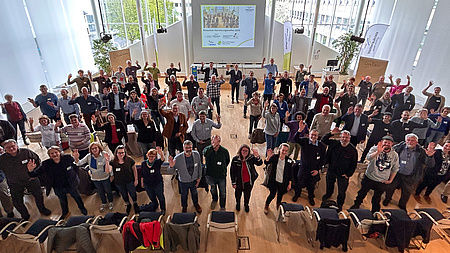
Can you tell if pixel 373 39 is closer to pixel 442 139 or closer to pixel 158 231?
pixel 442 139

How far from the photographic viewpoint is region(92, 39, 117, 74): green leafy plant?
1048 cm

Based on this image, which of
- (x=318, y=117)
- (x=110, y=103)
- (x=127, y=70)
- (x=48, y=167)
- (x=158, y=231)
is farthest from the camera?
(x=127, y=70)

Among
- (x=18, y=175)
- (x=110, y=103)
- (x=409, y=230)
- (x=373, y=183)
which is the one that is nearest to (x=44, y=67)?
(x=110, y=103)

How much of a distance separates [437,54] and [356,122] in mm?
4967

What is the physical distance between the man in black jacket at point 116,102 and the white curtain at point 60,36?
3.66 meters

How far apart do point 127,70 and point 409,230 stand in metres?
8.90

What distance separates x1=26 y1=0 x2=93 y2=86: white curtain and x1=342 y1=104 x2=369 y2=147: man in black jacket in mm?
9208

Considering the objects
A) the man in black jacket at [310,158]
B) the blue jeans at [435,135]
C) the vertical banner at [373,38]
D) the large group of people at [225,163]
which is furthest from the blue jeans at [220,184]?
the vertical banner at [373,38]

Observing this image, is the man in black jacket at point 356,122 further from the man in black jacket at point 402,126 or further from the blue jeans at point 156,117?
the blue jeans at point 156,117

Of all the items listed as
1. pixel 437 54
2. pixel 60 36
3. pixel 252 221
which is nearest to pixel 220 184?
pixel 252 221

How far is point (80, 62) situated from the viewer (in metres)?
10.3

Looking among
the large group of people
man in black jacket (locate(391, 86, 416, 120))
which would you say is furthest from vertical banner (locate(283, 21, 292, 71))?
the large group of people

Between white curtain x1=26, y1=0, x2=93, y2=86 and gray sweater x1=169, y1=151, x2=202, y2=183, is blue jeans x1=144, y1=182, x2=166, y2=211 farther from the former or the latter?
white curtain x1=26, y1=0, x2=93, y2=86

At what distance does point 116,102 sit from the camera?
6551 millimetres
